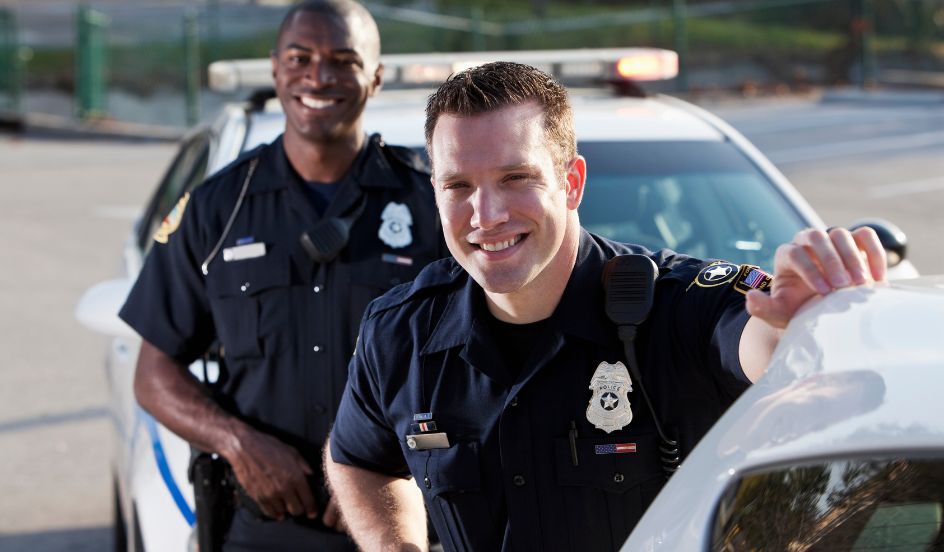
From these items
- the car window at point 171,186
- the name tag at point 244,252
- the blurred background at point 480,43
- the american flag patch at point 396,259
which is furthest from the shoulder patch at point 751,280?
the blurred background at point 480,43

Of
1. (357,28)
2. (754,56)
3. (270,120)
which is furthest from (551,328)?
(754,56)

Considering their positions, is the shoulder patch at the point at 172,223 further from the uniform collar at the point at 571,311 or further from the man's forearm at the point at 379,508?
the uniform collar at the point at 571,311

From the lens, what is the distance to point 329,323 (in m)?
3.29

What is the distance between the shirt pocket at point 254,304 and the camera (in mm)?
3307

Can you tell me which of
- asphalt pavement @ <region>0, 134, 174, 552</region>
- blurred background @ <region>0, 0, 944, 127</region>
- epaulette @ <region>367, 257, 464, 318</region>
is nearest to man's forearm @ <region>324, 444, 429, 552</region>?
epaulette @ <region>367, 257, 464, 318</region>

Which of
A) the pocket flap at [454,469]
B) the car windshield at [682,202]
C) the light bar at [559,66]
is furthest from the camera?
the light bar at [559,66]

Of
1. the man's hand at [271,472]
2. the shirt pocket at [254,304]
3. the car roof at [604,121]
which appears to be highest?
the car roof at [604,121]

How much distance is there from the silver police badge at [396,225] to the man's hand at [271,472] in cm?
52

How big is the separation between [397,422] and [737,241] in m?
1.86

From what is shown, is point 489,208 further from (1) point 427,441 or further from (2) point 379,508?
(2) point 379,508

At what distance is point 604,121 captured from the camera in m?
4.29

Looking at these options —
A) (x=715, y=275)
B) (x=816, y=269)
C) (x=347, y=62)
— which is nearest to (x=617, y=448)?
(x=715, y=275)

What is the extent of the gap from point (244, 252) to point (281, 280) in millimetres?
112

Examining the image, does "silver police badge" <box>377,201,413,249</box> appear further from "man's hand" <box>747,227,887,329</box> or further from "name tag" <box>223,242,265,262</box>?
"man's hand" <box>747,227,887,329</box>
